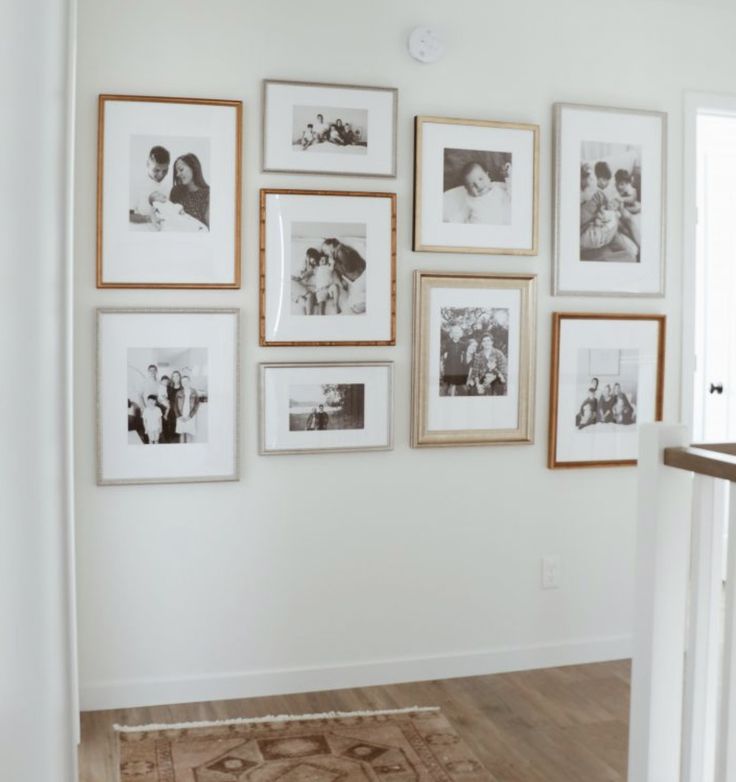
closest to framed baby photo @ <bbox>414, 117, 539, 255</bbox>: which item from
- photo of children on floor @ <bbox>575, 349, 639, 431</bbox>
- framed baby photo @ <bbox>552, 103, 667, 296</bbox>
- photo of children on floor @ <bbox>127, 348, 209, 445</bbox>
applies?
framed baby photo @ <bbox>552, 103, 667, 296</bbox>

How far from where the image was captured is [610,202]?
3508mm

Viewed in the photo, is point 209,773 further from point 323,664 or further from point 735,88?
point 735,88

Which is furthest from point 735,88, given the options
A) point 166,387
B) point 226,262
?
point 166,387

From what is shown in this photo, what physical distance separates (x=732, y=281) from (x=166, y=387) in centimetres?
326

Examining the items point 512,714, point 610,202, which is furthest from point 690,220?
point 512,714

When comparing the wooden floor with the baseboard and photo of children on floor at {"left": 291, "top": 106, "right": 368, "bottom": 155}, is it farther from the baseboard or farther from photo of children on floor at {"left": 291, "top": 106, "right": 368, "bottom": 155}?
photo of children on floor at {"left": 291, "top": 106, "right": 368, "bottom": 155}

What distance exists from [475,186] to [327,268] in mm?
630

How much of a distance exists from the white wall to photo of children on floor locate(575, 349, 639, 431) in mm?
164

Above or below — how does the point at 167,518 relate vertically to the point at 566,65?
below

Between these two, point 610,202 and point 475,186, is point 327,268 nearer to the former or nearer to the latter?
point 475,186

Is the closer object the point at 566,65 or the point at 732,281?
the point at 566,65

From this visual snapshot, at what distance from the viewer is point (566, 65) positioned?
11.3 ft

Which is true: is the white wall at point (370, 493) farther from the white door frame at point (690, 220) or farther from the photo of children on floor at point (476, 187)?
the photo of children on floor at point (476, 187)

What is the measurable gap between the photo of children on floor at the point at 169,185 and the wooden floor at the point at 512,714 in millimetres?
1604
